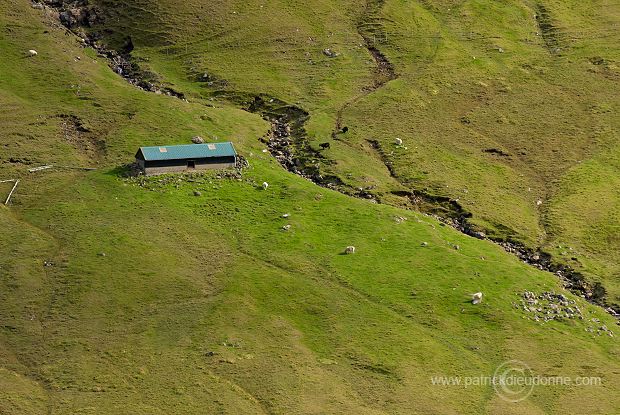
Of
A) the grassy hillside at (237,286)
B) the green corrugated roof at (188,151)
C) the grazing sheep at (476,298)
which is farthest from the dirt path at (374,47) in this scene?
the grazing sheep at (476,298)

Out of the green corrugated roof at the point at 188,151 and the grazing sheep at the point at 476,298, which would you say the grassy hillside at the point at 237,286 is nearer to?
the grazing sheep at the point at 476,298

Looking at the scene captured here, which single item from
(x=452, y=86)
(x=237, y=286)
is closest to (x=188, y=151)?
(x=237, y=286)

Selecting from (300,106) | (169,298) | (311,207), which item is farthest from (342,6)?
(169,298)

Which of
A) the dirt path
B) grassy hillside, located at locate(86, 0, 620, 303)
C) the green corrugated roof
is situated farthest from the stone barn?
the dirt path

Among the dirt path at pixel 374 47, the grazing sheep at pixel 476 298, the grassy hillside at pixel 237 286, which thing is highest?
the grazing sheep at pixel 476 298

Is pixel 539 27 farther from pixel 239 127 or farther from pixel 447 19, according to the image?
pixel 239 127

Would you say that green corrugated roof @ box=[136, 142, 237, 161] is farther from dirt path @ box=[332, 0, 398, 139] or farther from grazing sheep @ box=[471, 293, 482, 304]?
grazing sheep @ box=[471, 293, 482, 304]
